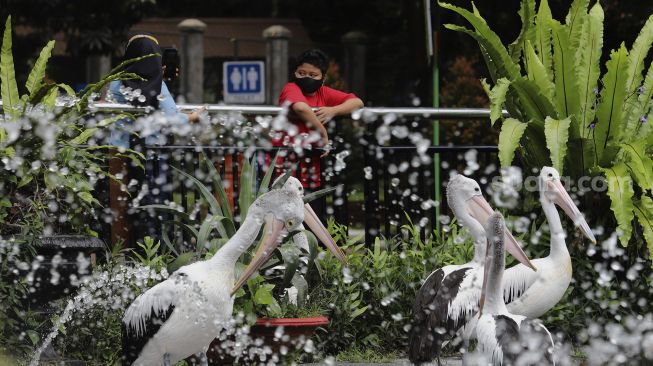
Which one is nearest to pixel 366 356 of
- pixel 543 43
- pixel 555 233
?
pixel 555 233

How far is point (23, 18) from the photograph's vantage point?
75.9 ft

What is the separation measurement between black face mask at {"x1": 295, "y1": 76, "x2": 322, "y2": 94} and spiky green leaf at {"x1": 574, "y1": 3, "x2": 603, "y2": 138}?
1.93 m

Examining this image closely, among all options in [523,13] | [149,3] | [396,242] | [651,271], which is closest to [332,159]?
[396,242]

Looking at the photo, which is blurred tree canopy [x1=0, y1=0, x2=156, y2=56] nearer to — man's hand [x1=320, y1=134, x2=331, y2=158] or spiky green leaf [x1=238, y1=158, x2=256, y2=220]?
man's hand [x1=320, y1=134, x2=331, y2=158]

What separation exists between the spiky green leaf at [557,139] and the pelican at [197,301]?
7.48 feet

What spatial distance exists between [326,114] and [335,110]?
0.08 m

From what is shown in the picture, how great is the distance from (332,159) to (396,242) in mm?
811

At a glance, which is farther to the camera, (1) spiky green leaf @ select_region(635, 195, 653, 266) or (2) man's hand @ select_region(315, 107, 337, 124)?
(2) man's hand @ select_region(315, 107, 337, 124)

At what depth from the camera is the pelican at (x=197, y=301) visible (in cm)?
676

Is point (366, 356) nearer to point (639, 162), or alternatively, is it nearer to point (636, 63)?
point (639, 162)

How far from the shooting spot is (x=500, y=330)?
6355 millimetres

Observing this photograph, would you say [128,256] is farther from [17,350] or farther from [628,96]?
[628,96]

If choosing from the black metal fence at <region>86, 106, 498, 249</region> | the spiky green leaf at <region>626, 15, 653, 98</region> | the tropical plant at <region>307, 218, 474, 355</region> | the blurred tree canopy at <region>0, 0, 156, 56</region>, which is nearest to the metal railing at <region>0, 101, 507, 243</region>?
the black metal fence at <region>86, 106, 498, 249</region>

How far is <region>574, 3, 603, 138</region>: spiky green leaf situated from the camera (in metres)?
9.29
